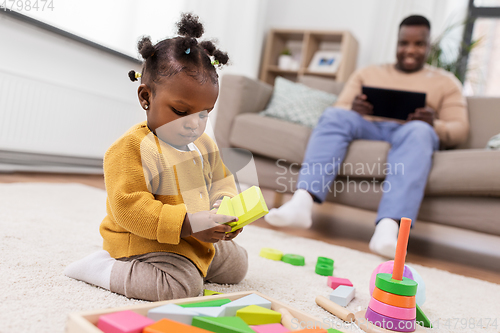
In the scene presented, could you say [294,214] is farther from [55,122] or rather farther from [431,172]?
[55,122]

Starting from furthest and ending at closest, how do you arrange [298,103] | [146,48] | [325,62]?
[325,62] → [298,103] → [146,48]

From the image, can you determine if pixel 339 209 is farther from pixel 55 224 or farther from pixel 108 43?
pixel 55 224

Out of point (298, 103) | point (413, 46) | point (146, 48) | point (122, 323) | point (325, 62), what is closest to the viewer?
point (122, 323)

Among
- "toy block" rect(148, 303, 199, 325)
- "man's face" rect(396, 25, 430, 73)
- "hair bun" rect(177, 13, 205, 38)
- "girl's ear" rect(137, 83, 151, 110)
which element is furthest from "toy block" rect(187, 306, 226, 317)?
"man's face" rect(396, 25, 430, 73)

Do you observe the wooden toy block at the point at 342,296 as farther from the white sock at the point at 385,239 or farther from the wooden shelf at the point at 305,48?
the wooden shelf at the point at 305,48

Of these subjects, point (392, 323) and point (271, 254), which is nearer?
point (392, 323)

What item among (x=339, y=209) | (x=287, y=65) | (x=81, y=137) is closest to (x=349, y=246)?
(x=339, y=209)

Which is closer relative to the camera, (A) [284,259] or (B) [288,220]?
(A) [284,259]

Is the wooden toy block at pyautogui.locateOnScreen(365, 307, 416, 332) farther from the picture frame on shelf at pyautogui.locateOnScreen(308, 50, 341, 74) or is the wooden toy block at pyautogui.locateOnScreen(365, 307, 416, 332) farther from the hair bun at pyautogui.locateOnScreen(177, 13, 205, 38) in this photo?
the picture frame on shelf at pyautogui.locateOnScreen(308, 50, 341, 74)

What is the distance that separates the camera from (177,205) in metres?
0.61

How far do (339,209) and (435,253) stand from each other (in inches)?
46.8

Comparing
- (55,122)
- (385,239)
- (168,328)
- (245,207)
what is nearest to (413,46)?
(385,239)

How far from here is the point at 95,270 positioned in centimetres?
67

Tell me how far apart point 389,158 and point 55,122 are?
1747 mm
